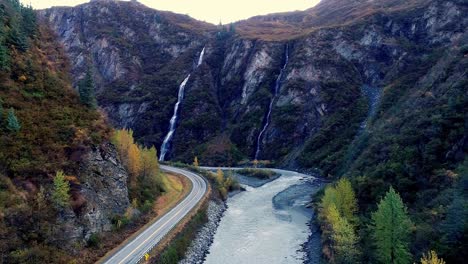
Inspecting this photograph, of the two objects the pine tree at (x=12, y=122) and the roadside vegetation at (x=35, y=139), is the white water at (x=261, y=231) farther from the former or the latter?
the pine tree at (x=12, y=122)

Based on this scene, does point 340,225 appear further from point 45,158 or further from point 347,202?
point 45,158

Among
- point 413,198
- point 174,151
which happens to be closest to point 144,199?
point 413,198

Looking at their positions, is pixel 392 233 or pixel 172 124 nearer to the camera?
pixel 392 233

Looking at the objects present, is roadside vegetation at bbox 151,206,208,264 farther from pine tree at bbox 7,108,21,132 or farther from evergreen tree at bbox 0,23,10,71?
evergreen tree at bbox 0,23,10,71

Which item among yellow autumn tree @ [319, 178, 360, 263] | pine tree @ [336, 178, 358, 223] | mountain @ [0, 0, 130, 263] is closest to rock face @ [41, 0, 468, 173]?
yellow autumn tree @ [319, 178, 360, 263]

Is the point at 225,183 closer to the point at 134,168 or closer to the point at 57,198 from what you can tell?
the point at 134,168

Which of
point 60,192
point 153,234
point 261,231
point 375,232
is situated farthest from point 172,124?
point 375,232
